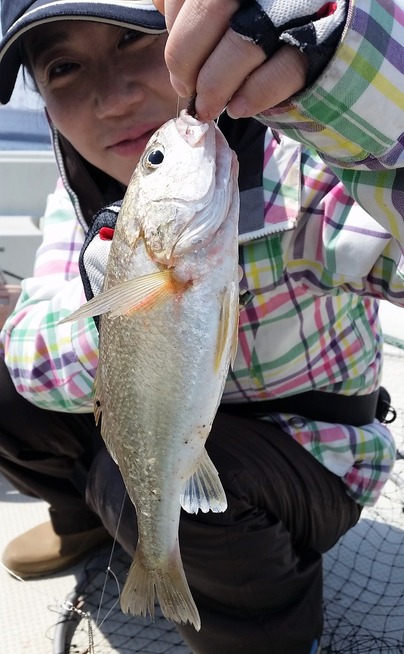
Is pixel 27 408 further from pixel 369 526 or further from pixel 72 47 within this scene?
pixel 369 526

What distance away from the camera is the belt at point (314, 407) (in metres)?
2.00

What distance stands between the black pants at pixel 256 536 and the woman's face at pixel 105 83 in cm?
83

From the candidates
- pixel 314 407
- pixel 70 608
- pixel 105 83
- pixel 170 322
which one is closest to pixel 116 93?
pixel 105 83

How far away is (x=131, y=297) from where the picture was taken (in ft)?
3.67

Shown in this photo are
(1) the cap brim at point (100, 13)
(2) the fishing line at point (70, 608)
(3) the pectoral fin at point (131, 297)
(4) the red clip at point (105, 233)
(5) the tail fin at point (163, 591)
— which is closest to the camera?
(3) the pectoral fin at point (131, 297)

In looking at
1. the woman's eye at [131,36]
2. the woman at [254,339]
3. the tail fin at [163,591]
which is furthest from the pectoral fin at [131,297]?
the woman's eye at [131,36]

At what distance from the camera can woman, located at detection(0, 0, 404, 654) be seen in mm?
1710

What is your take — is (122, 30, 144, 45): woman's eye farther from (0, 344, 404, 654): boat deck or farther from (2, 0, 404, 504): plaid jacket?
(0, 344, 404, 654): boat deck

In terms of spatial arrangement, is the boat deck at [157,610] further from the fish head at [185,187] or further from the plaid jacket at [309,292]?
the fish head at [185,187]

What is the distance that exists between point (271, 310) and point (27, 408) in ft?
2.89

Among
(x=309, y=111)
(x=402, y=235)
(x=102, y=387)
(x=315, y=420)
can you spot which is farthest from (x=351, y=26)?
(x=315, y=420)

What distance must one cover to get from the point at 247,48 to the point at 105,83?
0.93m

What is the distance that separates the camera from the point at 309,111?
110 cm

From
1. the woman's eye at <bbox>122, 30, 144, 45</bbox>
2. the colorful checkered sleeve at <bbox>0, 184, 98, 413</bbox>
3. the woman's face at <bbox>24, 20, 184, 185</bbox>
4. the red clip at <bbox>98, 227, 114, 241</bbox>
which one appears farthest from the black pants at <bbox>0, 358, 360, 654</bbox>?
the woman's eye at <bbox>122, 30, 144, 45</bbox>
